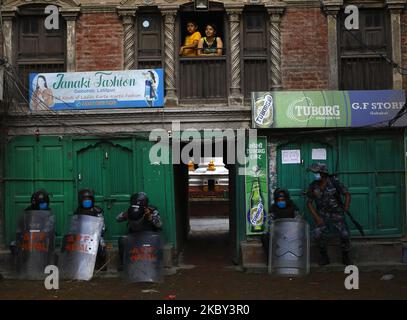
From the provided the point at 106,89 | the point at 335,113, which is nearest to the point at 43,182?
the point at 106,89

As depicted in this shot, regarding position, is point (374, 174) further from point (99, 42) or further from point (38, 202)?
point (38, 202)

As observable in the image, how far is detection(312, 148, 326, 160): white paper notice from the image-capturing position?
11328 mm

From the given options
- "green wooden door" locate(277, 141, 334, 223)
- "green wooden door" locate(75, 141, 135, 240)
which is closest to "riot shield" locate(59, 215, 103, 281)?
"green wooden door" locate(75, 141, 135, 240)

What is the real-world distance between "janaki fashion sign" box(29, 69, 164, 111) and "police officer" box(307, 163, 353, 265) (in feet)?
11.9

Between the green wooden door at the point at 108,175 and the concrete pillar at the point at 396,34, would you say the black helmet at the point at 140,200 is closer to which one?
the green wooden door at the point at 108,175

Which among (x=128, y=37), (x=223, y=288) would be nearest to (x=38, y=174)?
(x=128, y=37)

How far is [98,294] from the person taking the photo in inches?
352

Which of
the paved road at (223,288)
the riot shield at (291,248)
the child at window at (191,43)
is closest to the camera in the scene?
the paved road at (223,288)

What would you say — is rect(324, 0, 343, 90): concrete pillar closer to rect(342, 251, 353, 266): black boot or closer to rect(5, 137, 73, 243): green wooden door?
rect(342, 251, 353, 266): black boot

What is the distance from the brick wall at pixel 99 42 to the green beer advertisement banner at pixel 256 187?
Result: 339cm

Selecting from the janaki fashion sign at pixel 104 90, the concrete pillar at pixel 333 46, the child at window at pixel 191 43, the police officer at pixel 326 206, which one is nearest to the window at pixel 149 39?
the janaki fashion sign at pixel 104 90

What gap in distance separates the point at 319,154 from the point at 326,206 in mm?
1290

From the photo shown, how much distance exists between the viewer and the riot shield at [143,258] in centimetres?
950

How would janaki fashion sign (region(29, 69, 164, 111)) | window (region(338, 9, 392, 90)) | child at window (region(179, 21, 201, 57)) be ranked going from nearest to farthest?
janaki fashion sign (region(29, 69, 164, 111)) < window (region(338, 9, 392, 90)) < child at window (region(179, 21, 201, 57))
